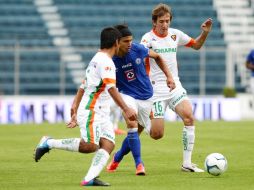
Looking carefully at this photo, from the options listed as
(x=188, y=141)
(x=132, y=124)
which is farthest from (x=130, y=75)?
(x=188, y=141)

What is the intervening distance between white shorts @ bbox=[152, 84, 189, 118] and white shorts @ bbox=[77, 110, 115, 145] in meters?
2.25

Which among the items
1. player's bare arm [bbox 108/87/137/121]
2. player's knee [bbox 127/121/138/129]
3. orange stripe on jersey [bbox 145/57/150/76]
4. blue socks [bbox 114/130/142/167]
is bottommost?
blue socks [bbox 114/130/142/167]

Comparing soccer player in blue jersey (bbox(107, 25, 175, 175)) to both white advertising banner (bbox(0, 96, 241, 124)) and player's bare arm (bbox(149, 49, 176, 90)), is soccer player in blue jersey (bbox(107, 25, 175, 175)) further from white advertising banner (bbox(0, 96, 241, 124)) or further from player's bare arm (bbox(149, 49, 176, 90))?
white advertising banner (bbox(0, 96, 241, 124))

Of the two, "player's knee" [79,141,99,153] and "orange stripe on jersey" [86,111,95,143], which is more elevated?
"orange stripe on jersey" [86,111,95,143]

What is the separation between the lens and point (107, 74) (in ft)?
28.9

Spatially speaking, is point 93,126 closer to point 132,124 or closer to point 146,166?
point 132,124

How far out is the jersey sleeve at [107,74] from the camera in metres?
8.80

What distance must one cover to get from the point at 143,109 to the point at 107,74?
7.52ft

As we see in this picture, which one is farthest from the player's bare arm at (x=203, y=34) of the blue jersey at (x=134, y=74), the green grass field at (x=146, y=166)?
the green grass field at (x=146, y=166)

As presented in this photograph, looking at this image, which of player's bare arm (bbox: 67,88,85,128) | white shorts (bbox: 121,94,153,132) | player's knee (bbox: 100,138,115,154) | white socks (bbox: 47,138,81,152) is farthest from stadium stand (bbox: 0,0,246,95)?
player's knee (bbox: 100,138,115,154)

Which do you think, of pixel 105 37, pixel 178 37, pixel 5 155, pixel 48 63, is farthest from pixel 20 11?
pixel 105 37

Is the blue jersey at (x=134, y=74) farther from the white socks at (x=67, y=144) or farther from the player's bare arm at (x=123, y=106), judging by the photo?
the player's bare arm at (x=123, y=106)

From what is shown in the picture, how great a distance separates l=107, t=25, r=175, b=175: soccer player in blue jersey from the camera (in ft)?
34.9

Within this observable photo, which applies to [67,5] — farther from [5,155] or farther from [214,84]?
[5,155]
